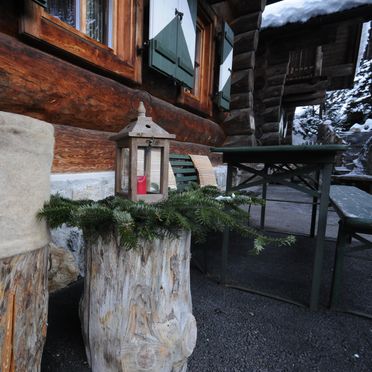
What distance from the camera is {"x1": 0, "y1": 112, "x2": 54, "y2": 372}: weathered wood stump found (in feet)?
2.69

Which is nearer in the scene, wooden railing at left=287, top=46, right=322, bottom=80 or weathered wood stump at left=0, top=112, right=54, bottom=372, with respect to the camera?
weathered wood stump at left=0, top=112, right=54, bottom=372

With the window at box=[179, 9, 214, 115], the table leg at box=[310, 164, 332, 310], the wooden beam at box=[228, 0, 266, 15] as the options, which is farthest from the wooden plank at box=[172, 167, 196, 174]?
the wooden beam at box=[228, 0, 266, 15]

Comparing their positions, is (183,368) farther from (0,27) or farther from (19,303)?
(0,27)

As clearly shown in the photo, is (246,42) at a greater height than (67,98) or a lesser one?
greater

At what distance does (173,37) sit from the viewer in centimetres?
272

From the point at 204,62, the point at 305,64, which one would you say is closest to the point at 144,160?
the point at 204,62

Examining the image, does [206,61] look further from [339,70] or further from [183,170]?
[339,70]

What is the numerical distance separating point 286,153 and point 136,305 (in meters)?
1.38

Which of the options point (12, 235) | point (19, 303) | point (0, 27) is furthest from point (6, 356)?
point (0, 27)

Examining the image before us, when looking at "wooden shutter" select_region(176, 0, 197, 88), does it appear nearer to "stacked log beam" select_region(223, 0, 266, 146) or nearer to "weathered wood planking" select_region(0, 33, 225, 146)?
"weathered wood planking" select_region(0, 33, 225, 146)

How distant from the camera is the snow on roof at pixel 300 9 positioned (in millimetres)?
5034

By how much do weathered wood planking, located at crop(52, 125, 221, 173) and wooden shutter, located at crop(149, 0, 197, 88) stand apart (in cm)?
91

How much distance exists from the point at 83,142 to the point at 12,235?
1361 millimetres

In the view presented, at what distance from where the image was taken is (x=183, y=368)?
1.14 meters
